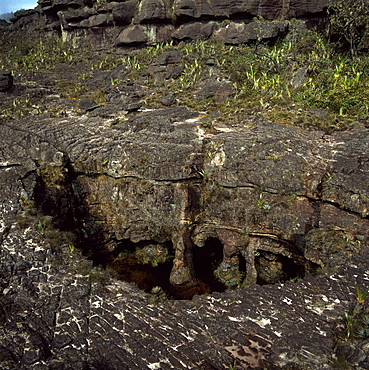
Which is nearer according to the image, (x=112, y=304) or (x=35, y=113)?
(x=112, y=304)

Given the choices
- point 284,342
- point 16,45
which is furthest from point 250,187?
point 16,45

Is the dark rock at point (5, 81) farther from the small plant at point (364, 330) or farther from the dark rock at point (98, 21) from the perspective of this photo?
the small plant at point (364, 330)

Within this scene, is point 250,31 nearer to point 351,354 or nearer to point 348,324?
point 348,324

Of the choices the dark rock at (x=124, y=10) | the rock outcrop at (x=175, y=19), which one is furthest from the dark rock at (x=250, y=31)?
the dark rock at (x=124, y=10)

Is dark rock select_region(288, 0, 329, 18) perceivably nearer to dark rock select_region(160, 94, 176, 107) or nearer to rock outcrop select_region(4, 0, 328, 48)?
rock outcrop select_region(4, 0, 328, 48)

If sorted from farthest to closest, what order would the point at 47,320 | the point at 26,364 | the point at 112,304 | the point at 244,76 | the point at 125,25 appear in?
the point at 125,25 → the point at 244,76 → the point at 112,304 → the point at 47,320 → the point at 26,364

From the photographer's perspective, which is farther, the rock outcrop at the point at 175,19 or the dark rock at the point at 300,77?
the rock outcrop at the point at 175,19

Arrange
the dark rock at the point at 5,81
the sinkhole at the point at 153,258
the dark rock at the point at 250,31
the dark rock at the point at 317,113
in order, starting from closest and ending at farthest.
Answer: the sinkhole at the point at 153,258, the dark rock at the point at 317,113, the dark rock at the point at 5,81, the dark rock at the point at 250,31

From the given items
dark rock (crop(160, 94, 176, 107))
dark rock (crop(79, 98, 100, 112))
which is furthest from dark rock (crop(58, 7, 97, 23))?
dark rock (crop(160, 94, 176, 107))

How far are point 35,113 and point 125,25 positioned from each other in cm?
1264

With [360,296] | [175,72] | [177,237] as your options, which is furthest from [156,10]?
[360,296]

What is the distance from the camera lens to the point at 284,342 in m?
6.23

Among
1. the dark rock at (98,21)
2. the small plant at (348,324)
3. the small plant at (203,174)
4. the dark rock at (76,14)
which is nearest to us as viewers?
the small plant at (348,324)

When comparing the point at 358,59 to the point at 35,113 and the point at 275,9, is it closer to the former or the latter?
the point at 275,9
